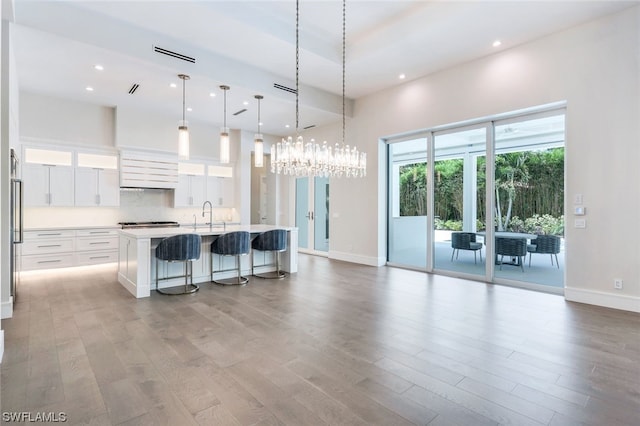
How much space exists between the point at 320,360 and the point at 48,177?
6694mm

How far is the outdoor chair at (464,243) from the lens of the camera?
5855 mm

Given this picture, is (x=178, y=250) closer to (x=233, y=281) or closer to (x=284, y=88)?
(x=233, y=281)

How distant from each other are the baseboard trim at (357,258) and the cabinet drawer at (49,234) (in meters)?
5.52

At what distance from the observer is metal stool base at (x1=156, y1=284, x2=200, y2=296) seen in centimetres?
470

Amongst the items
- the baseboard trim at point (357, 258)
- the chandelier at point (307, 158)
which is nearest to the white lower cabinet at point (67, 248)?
the chandelier at point (307, 158)

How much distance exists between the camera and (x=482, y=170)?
5.75 m

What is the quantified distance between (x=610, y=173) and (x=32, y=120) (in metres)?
9.48

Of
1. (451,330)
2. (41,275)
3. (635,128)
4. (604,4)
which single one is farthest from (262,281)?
(604,4)

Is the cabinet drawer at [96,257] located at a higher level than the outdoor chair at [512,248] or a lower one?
lower

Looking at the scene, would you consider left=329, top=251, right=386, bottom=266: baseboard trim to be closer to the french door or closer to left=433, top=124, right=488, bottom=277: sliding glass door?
the french door

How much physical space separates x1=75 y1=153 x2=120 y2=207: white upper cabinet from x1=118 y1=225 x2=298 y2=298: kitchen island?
7.28ft

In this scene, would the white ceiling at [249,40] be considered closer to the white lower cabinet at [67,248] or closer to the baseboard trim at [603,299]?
the white lower cabinet at [67,248]

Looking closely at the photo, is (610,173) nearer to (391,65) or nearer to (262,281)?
(391,65)

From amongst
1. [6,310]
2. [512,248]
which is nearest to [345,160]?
[512,248]
